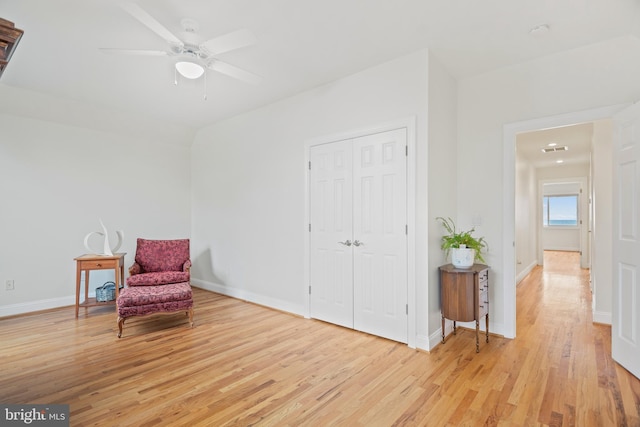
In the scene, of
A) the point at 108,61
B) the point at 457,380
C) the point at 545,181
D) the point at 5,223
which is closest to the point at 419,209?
the point at 457,380

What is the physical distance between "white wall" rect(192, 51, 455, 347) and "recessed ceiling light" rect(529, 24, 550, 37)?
0.82 meters

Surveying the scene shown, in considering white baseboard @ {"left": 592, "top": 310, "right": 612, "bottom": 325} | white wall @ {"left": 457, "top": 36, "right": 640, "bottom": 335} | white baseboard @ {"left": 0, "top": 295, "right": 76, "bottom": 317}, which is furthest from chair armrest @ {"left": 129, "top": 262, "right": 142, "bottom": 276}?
white baseboard @ {"left": 592, "top": 310, "right": 612, "bottom": 325}

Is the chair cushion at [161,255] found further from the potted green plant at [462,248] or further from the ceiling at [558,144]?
the ceiling at [558,144]

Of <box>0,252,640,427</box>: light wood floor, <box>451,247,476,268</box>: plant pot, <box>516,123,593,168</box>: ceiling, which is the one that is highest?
<box>516,123,593,168</box>: ceiling

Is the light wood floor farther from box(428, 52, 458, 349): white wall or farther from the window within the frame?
the window

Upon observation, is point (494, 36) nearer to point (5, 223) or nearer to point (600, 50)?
point (600, 50)

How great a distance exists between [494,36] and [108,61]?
369 cm

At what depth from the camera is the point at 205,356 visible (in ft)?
9.59

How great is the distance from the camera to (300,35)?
2.78 m

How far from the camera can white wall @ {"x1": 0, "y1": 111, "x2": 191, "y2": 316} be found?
4.18 meters

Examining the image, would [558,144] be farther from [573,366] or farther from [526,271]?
[573,366]

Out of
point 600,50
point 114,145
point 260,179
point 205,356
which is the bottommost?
point 205,356

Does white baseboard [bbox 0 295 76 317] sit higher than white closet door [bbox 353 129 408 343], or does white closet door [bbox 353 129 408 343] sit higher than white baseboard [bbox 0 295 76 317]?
white closet door [bbox 353 129 408 343]

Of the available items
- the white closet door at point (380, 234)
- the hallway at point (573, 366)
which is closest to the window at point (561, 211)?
the hallway at point (573, 366)
